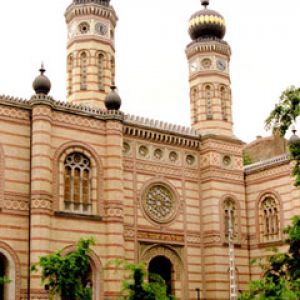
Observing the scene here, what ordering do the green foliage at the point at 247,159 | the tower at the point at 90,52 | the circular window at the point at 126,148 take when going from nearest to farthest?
the circular window at the point at 126,148 → the tower at the point at 90,52 → the green foliage at the point at 247,159

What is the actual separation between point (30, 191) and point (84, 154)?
2.70 meters

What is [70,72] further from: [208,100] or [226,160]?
[226,160]

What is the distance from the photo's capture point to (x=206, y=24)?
95.1 ft

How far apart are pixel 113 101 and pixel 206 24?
24.0 feet

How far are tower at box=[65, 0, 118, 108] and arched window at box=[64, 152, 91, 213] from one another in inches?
132

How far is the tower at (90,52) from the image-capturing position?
86.3 feet

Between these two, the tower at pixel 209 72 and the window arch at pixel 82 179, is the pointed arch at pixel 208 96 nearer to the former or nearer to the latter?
the tower at pixel 209 72

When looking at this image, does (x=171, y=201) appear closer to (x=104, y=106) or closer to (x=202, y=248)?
(x=202, y=248)

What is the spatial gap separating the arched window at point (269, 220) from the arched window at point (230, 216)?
113 cm

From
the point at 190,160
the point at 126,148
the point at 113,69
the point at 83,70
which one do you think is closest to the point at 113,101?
the point at 126,148

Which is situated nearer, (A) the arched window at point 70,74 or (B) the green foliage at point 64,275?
(B) the green foliage at point 64,275

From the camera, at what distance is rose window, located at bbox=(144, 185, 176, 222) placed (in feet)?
84.2

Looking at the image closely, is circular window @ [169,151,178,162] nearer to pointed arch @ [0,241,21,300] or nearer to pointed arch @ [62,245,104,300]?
pointed arch @ [62,245,104,300]

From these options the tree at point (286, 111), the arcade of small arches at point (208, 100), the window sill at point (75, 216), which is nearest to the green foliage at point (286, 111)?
the tree at point (286, 111)
